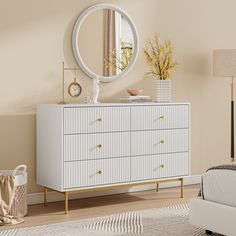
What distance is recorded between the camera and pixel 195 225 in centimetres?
436

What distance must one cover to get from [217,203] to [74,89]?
198cm

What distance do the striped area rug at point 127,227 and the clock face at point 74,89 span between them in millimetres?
1234

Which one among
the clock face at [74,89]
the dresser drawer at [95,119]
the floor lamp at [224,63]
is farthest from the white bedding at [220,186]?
the floor lamp at [224,63]

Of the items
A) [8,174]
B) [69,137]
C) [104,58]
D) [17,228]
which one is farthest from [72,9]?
[17,228]

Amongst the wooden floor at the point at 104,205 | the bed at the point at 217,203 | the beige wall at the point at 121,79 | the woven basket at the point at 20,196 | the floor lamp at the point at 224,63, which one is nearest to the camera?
the bed at the point at 217,203

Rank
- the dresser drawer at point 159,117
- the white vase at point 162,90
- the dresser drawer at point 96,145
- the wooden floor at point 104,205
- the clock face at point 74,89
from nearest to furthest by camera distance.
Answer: the wooden floor at point 104,205 → the dresser drawer at point 96,145 → the dresser drawer at point 159,117 → the clock face at point 74,89 → the white vase at point 162,90

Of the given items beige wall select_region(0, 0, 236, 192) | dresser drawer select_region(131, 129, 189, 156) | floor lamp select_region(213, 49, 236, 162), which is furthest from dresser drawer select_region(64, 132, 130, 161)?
floor lamp select_region(213, 49, 236, 162)

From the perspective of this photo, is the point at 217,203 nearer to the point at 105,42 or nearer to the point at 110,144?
the point at 110,144

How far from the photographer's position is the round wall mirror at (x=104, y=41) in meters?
5.61

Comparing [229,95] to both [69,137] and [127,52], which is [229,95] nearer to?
[127,52]

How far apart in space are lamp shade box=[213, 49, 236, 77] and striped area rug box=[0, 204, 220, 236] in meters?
1.80

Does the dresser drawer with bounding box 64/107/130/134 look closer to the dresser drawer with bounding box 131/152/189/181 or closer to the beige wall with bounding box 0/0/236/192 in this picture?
the dresser drawer with bounding box 131/152/189/181

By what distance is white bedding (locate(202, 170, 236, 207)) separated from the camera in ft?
13.3

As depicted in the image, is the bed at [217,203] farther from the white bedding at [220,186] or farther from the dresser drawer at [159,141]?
the dresser drawer at [159,141]
